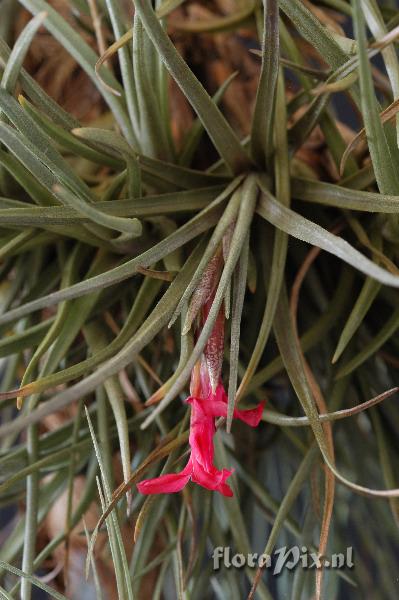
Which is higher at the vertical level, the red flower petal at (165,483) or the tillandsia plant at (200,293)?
the tillandsia plant at (200,293)

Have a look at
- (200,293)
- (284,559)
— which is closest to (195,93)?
(200,293)

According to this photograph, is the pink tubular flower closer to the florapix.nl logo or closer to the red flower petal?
the red flower petal

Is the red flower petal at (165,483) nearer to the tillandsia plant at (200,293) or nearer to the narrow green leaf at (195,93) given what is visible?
the tillandsia plant at (200,293)

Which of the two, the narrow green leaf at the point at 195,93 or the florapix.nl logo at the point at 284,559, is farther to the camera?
the florapix.nl logo at the point at 284,559

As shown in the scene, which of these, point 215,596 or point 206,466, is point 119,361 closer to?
point 206,466

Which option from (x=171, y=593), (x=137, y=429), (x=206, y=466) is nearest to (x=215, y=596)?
(x=171, y=593)

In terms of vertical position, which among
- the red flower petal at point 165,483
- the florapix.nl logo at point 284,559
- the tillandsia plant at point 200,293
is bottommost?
the red flower petal at point 165,483

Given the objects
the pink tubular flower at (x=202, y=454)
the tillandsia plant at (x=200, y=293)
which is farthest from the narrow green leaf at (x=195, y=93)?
the pink tubular flower at (x=202, y=454)

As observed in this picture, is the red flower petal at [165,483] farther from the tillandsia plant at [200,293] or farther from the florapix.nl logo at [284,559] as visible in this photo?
the florapix.nl logo at [284,559]

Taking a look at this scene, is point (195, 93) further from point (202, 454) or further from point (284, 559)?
point (284, 559)
